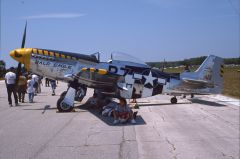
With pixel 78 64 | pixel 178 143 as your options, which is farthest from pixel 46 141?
pixel 78 64

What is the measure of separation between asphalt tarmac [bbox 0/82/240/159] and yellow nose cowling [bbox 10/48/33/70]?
81.2 inches

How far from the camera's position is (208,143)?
654cm

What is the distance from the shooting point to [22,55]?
11.4 metres

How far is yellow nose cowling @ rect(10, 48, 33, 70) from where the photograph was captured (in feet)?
37.5

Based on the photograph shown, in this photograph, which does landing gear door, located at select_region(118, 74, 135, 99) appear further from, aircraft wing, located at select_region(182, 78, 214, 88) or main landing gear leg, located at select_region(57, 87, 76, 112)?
aircraft wing, located at select_region(182, 78, 214, 88)

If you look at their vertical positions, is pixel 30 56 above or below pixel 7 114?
above

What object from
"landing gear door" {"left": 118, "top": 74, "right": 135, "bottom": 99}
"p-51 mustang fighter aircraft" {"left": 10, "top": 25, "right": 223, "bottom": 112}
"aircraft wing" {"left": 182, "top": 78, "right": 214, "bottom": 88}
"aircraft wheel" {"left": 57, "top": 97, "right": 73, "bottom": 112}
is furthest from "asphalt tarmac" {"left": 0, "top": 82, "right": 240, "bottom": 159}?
"aircraft wing" {"left": 182, "top": 78, "right": 214, "bottom": 88}

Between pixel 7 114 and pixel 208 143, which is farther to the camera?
pixel 7 114

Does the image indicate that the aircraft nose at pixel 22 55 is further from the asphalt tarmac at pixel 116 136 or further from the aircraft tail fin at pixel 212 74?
the aircraft tail fin at pixel 212 74

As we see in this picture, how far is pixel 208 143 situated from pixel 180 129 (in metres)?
1.54

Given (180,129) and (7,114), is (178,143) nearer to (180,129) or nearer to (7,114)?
(180,129)

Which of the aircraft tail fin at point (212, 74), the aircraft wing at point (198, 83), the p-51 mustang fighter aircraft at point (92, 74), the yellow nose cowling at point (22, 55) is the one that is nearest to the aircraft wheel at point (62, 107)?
the p-51 mustang fighter aircraft at point (92, 74)

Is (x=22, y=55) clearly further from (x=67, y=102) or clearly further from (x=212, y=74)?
(x=212, y=74)

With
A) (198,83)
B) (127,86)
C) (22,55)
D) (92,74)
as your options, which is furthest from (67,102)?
(198,83)
